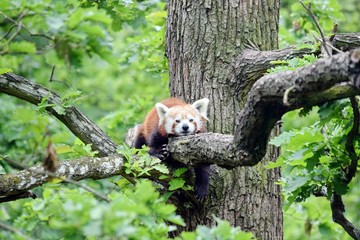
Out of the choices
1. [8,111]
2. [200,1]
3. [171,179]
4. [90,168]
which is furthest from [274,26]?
[8,111]

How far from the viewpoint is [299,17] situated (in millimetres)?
6160

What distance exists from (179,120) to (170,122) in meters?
0.11

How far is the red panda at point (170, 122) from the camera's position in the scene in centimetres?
419

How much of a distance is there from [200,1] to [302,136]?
1822 millimetres

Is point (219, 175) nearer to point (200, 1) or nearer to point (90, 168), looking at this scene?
point (90, 168)

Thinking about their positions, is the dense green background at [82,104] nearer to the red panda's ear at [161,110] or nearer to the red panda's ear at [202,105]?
the red panda's ear at [161,110]

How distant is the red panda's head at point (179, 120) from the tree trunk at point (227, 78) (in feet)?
0.91

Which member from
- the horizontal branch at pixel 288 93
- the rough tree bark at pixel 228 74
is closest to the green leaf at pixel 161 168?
the rough tree bark at pixel 228 74

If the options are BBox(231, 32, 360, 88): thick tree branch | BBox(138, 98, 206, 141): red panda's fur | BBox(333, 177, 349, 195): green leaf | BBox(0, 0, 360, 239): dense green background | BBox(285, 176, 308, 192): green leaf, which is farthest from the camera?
BBox(138, 98, 206, 141): red panda's fur

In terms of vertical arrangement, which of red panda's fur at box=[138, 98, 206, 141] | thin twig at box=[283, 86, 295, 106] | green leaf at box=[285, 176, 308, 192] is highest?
thin twig at box=[283, 86, 295, 106]

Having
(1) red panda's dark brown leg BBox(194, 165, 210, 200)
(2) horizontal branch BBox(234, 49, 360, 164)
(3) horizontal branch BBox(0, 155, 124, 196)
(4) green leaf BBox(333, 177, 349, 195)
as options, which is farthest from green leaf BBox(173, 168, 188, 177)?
(4) green leaf BBox(333, 177, 349, 195)

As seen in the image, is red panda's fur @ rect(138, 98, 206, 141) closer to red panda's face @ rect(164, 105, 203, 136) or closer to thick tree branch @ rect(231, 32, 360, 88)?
red panda's face @ rect(164, 105, 203, 136)

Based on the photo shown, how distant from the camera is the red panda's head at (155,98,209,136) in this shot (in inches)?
175

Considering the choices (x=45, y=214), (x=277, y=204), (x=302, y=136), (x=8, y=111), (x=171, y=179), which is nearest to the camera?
(x=302, y=136)
